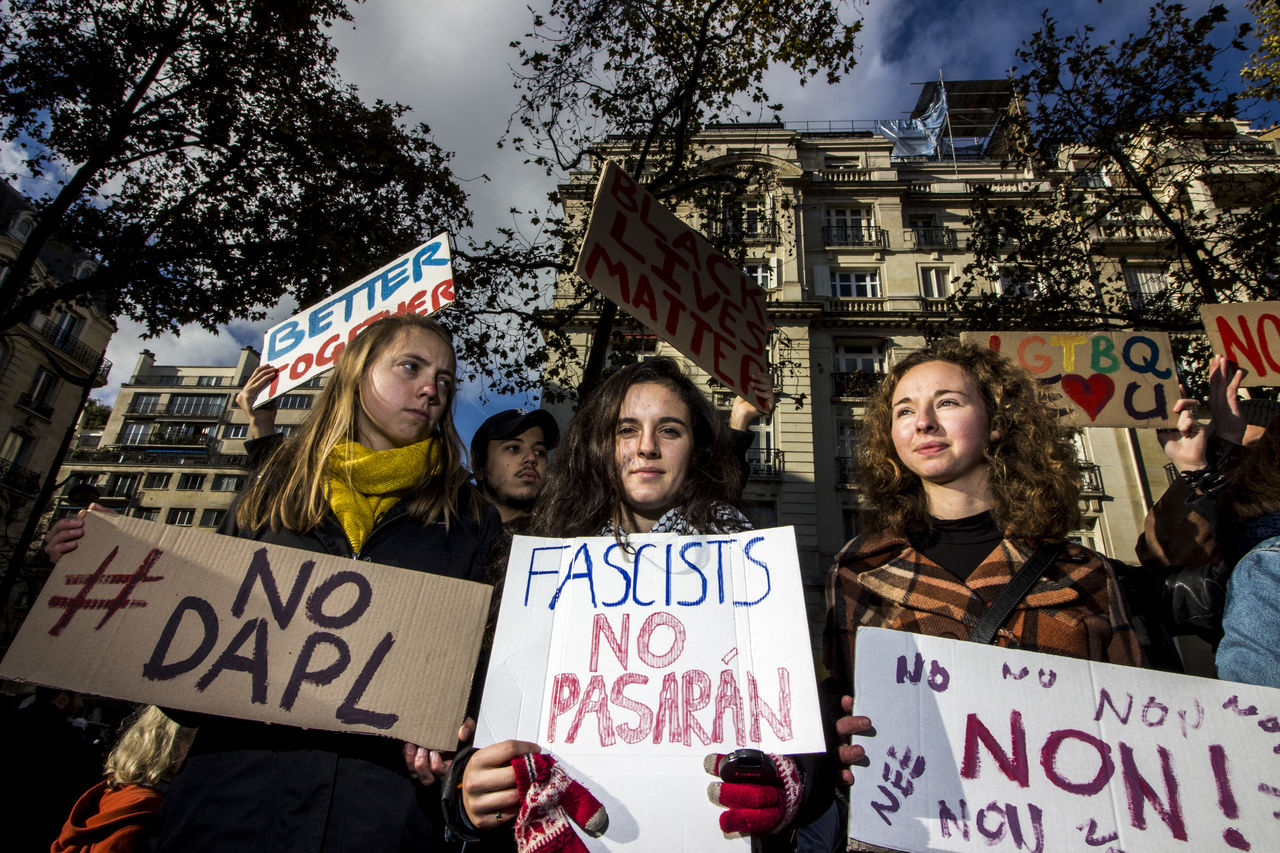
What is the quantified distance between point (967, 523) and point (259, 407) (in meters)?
3.10

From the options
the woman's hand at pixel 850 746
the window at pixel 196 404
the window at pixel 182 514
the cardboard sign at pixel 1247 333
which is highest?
the window at pixel 196 404

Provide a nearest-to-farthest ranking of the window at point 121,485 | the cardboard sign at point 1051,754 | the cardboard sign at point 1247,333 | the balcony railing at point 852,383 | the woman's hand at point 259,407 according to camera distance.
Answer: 1. the cardboard sign at point 1051,754
2. the woman's hand at point 259,407
3. the cardboard sign at point 1247,333
4. the balcony railing at point 852,383
5. the window at point 121,485

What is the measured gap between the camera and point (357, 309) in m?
3.64

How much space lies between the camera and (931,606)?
1909mm

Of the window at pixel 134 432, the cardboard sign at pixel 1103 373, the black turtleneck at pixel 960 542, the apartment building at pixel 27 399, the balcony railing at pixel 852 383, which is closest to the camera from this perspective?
the black turtleneck at pixel 960 542

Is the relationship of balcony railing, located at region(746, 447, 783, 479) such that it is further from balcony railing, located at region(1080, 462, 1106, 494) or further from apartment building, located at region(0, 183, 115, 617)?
apartment building, located at region(0, 183, 115, 617)

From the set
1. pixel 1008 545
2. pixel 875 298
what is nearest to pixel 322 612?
pixel 1008 545

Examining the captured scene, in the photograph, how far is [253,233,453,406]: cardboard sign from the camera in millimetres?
3496

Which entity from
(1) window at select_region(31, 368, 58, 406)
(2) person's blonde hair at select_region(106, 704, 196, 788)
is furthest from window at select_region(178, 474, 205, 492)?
(2) person's blonde hair at select_region(106, 704, 196, 788)

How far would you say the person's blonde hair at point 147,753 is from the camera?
268cm

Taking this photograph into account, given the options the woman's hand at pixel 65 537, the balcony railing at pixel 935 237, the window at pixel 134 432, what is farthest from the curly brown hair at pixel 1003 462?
the window at pixel 134 432

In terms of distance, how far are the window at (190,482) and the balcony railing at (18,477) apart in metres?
29.9

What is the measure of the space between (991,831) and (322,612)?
64.4 inches

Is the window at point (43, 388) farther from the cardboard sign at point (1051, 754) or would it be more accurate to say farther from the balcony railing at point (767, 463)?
the cardboard sign at point (1051, 754)
